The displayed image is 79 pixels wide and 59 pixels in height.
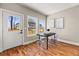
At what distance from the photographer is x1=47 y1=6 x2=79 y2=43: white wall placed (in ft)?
13.6

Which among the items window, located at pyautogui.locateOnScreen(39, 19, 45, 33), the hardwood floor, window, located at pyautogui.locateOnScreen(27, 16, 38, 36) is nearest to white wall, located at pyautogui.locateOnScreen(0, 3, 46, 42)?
window, located at pyautogui.locateOnScreen(27, 16, 38, 36)

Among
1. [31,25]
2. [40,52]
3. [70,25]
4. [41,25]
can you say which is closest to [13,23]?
[31,25]

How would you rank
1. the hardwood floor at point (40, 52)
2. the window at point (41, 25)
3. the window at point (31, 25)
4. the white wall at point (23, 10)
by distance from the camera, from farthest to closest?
the window at point (41, 25), the window at point (31, 25), the white wall at point (23, 10), the hardwood floor at point (40, 52)

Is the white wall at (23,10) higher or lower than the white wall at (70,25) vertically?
higher

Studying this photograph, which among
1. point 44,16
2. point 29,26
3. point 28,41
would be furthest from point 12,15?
point 44,16

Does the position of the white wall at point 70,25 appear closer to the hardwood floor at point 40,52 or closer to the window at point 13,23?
the hardwood floor at point 40,52

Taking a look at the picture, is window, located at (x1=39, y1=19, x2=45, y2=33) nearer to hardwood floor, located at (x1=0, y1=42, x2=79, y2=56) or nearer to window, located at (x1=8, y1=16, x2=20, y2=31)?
window, located at (x1=8, y1=16, x2=20, y2=31)

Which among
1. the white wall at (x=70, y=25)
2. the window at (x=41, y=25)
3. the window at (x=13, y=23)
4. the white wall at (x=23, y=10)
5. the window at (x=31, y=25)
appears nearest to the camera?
the white wall at (x=23, y=10)

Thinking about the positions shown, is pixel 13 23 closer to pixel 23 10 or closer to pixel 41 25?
pixel 23 10

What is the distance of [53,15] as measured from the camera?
5.75 meters

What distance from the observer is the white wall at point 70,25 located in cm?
416

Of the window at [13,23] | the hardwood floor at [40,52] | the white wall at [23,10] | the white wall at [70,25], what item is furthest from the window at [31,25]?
the white wall at [70,25]

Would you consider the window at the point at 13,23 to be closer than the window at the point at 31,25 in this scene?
Yes

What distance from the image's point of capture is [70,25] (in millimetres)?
4480
